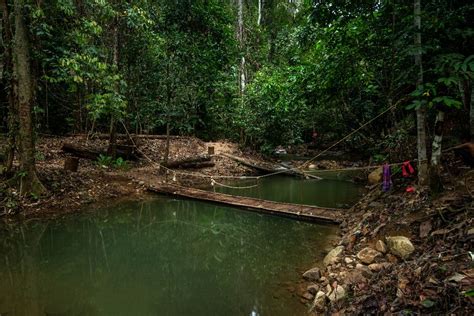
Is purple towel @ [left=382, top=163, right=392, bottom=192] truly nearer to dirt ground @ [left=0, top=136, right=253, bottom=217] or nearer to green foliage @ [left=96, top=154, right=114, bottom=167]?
dirt ground @ [left=0, top=136, right=253, bottom=217]

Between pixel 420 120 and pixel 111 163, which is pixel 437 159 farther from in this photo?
pixel 111 163

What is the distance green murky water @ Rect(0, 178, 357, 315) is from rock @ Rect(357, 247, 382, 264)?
83cm

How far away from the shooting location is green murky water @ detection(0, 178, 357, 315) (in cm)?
371

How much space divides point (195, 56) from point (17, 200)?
21.7 ft

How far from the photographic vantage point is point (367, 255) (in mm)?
4090

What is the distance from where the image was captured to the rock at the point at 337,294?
3400mm

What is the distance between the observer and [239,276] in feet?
14.8

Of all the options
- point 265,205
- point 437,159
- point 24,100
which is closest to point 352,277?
point 437,159

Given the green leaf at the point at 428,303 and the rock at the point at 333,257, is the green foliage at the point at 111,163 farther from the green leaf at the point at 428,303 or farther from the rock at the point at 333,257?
the green leaf at the point at 428,303

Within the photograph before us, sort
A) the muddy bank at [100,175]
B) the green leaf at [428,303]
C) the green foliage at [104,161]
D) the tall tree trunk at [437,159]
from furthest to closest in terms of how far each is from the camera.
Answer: the green foliage at [104,161] → the muddy bank at [100,175] → the tall tree trunk at [437,159] → the green leaf at [428,303]

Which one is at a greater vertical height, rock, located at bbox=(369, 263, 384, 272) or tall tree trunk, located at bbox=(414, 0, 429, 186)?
tall tree trunk, located at bbox=(414, 0, 429, 186)

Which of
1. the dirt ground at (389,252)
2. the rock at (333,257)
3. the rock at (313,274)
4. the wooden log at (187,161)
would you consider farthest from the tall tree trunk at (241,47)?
the rock at (313,274)

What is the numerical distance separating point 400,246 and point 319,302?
1159mm

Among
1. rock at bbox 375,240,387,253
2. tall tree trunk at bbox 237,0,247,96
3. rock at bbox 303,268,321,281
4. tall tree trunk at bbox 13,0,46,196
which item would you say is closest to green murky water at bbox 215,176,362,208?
rock at bbox 375,240,387,253
